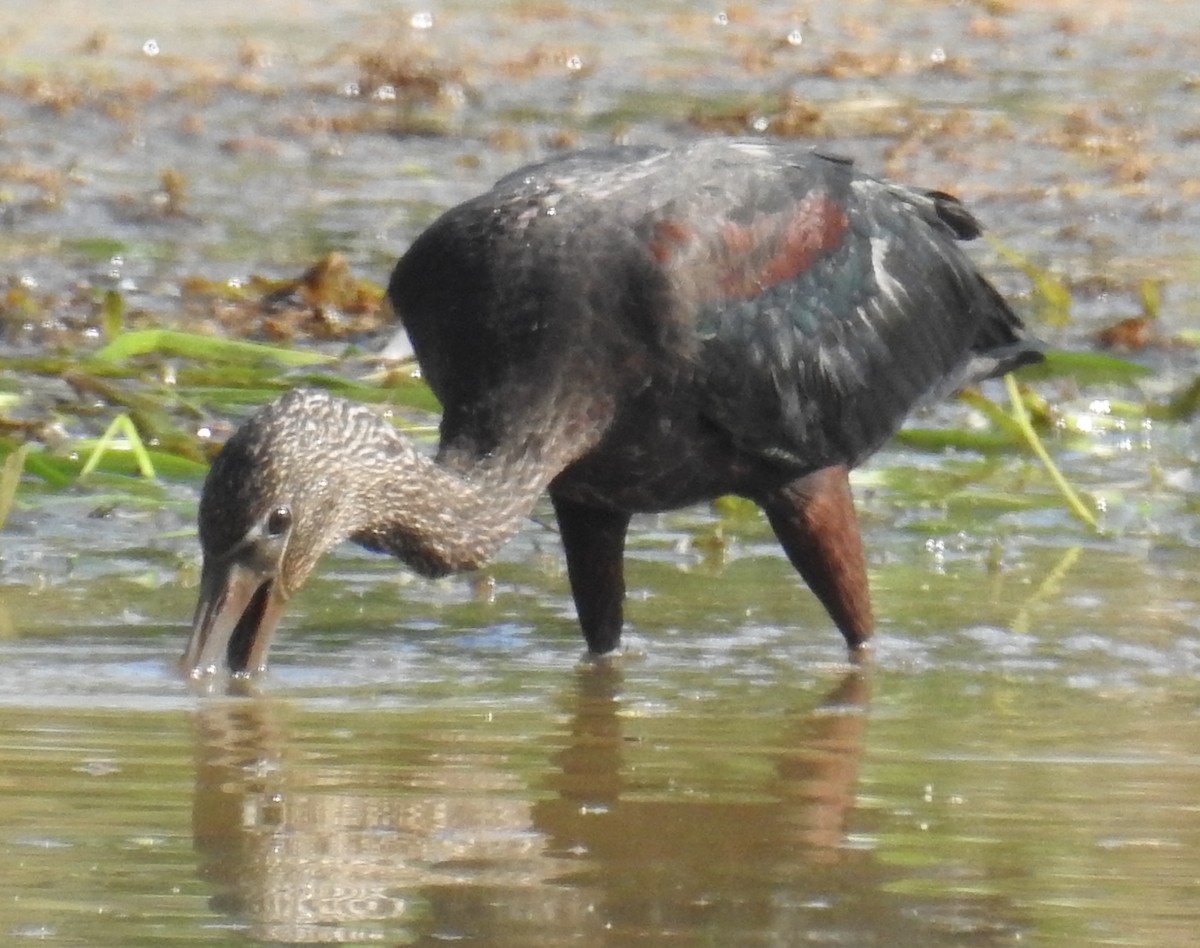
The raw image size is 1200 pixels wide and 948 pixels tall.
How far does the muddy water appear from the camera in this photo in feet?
13.7

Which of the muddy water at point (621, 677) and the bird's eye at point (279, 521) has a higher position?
the bird's eye at point (279, 521)

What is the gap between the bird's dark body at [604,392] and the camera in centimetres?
576

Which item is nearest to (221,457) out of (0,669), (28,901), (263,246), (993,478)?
(0,669)

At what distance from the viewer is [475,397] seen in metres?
6.28

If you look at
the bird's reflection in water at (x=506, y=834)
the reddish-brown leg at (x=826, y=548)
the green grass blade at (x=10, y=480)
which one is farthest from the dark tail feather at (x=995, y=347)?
the green grass blade at (x=10, y=480)

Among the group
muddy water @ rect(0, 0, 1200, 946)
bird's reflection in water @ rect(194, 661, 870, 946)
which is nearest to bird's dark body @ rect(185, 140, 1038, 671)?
muddy water @ rect(0, 0, 1200, 946)

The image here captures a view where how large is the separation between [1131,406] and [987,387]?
0.61 m

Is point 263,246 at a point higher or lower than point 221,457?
lower

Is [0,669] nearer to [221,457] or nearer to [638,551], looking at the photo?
[221,457]

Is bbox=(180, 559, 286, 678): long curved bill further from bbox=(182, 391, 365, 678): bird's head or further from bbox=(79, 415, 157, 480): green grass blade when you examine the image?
Answer: bbox=(79, 415, 157, 480): green grass blade

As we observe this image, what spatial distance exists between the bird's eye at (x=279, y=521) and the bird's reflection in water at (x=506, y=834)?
339 millimetres

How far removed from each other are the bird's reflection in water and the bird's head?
20 centimetres

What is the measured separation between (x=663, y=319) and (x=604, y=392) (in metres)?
0.20

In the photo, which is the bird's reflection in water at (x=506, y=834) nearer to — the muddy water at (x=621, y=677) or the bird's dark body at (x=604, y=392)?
the muddy water at (x=621, y=677)
